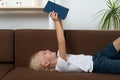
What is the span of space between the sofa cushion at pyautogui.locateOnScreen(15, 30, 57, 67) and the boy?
0.64 ft

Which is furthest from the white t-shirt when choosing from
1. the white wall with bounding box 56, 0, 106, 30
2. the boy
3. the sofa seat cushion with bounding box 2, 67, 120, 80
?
the white wall with bounding box 56, 0, 106, 30

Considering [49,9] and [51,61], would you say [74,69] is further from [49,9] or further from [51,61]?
[49,9]

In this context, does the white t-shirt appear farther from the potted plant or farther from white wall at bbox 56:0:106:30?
white wall at bbox 56:0:106:30

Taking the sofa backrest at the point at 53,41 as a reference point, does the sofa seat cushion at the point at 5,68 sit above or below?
below

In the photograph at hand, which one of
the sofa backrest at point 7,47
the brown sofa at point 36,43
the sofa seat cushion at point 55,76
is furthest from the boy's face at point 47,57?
the sofa backrest at point 7,47

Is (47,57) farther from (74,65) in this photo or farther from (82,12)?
(82,12)

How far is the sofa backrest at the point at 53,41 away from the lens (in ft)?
7.70

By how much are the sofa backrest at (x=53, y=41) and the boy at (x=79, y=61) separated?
147 mm

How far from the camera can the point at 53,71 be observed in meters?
2.01

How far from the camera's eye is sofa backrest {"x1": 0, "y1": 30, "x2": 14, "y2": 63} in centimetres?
247

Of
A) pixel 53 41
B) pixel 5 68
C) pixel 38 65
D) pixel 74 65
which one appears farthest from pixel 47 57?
pixel 5 68

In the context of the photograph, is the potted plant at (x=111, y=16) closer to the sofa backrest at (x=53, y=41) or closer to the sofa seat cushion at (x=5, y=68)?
the sofa backrest at (x=53, y=41)

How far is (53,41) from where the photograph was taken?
240cm

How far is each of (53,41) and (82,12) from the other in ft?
2.58
